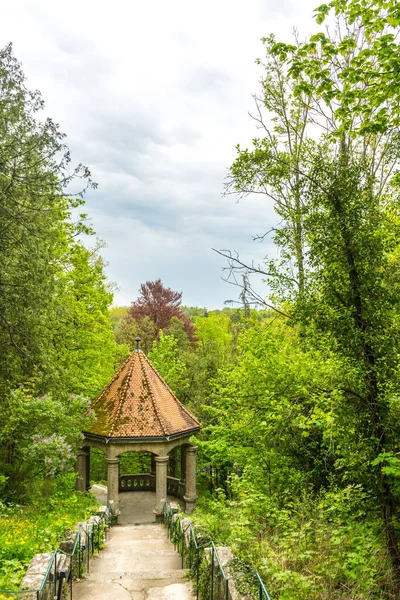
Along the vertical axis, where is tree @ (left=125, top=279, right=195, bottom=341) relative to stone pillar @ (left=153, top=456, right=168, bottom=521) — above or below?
above

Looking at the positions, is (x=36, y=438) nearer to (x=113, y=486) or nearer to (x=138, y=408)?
(x=113, y=486)

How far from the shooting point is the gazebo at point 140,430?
14047 mm

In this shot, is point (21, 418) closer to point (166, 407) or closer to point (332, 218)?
point (166, 407)

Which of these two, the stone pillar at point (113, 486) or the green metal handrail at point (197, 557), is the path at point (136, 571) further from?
the stone pillar at point (113, 486)

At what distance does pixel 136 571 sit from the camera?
7742 millimetres

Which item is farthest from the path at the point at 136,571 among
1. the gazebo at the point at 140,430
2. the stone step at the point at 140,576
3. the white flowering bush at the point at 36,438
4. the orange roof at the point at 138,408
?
the orange roof at the point at 138,408

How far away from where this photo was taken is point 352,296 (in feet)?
18.6

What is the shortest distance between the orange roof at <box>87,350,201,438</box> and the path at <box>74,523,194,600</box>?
3094 mm

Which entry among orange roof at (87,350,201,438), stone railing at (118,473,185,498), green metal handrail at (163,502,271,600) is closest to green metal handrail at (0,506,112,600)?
green metal handrail at (163,502,271,600)

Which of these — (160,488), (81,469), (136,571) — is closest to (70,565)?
(136,571)

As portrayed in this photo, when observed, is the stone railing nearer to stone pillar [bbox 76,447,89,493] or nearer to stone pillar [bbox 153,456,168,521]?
stone pillar [bbox 76,447,89,493]

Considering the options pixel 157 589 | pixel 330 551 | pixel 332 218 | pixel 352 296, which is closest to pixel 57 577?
pixel 157 589

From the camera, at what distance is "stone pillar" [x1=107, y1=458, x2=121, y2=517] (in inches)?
540

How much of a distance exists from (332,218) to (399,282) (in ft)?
4.66
